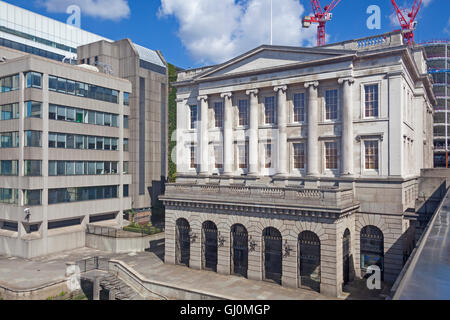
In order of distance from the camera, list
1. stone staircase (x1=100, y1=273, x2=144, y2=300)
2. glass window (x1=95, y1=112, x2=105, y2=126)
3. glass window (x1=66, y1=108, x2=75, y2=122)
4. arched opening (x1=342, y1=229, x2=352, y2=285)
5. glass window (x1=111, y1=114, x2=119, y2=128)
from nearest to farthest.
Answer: stone staircase (x1=100, y1=273, x2=144, y2=300), arched opening (x1=342, y1=229, x2=352, y2=285), glass window (x1=66, y1=108, x2=75, y2=122), glass window (x1=95, y1=112, x2=105, y2=126), glass window (x1=111, y1=114, x2=119, y2=128)

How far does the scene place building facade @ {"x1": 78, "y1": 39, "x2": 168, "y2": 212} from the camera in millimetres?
52344

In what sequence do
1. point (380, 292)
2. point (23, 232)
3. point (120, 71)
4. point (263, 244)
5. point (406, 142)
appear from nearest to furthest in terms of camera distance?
point (380, 292) → point (263, 244) → point (406, 142) → point (23, 232) → point (120, 71)

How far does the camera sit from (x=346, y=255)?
2898 centimetres

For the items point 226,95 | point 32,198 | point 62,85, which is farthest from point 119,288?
point 62,85

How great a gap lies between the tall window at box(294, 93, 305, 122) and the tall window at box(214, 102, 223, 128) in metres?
8.56

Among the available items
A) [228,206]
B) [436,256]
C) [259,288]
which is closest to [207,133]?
[228,206]

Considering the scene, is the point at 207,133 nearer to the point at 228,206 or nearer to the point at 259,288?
the point at 228,206

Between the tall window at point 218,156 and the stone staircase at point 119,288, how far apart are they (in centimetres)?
1545

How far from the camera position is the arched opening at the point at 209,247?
33.0m

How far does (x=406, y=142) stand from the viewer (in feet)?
107

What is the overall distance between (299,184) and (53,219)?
92.1ft

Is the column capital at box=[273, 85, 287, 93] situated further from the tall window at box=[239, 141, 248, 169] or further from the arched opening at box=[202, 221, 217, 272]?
the arched opening at box=[202, 221, 217, 272]

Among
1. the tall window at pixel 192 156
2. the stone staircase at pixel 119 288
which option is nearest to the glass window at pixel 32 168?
the stone staircase at pixel 119 288

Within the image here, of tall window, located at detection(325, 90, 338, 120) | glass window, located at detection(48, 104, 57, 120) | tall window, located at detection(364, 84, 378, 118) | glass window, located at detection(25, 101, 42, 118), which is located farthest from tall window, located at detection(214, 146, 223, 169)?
glass window, located at detection(25, 101, 42, 118)
